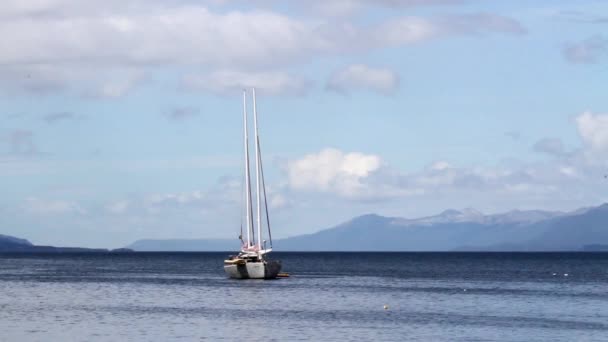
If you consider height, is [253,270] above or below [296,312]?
above

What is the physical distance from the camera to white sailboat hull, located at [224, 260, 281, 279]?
13025 cm

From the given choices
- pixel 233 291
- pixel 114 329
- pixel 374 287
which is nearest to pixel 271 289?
pixel 233 291

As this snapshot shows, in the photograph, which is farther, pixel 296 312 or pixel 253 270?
pixel 253 270

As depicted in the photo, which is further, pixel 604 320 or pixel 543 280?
pixel 543 280

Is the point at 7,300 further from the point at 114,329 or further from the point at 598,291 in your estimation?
the point at 598,291

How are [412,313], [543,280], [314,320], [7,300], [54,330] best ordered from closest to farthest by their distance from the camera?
[54,330] → [314,320] → [412,313] → [7,300] → [543,280]

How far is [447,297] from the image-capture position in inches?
4341

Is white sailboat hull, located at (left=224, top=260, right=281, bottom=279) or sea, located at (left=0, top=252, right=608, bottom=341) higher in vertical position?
white sailboat hull, located at (left=224, top=260, right=281, bottom=279)

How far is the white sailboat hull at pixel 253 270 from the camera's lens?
130250mm

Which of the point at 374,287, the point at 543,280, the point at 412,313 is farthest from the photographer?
the point at 543,280

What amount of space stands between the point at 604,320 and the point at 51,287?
66311 mm

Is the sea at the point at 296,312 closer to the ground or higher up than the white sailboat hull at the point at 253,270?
closer to the ground

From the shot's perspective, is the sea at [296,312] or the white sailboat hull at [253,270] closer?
the sea at [296,312]

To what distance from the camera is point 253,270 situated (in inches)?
5148
